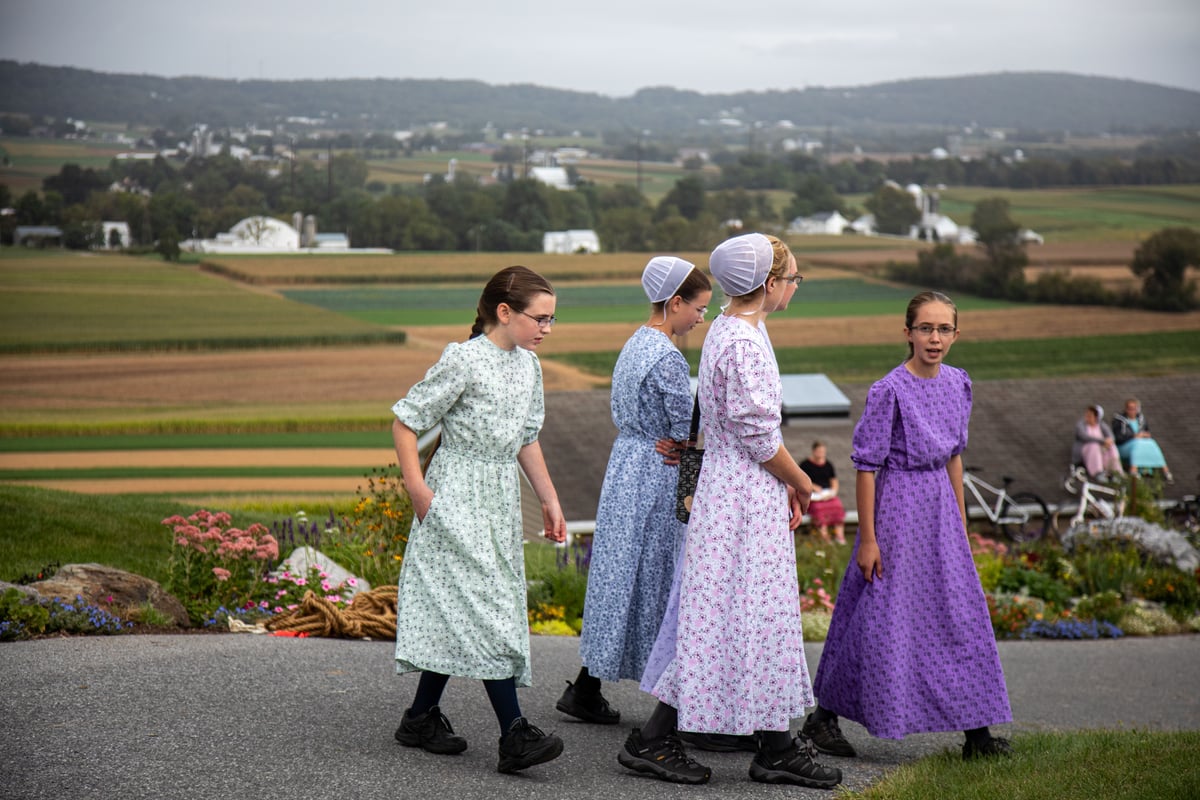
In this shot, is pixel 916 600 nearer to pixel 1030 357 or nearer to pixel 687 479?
pixel 687 479

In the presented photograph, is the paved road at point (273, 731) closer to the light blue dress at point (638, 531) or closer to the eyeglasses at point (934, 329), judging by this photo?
the light blue dress at point (638, 531)

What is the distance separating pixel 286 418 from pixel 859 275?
11695mm

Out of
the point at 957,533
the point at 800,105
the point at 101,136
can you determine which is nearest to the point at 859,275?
the point at 800,105

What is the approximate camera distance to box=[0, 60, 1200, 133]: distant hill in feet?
70.6

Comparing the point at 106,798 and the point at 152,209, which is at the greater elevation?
the point at 152,209

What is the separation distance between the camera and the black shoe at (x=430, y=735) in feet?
15.8

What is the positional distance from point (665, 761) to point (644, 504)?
1075 mm

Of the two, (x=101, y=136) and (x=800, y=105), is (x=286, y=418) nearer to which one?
(x=101, y=136)

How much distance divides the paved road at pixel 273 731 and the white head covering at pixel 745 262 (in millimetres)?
1765

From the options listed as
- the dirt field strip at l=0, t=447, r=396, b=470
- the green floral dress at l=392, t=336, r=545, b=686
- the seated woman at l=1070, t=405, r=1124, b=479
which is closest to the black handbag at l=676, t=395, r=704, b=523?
the green floral dress at l=392, t=336, r=545, b=686

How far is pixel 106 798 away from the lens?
4.14 meters

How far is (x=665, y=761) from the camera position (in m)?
4.61

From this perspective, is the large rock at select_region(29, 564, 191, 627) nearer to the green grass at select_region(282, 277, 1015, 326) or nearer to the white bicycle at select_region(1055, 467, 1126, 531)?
the white bicycle at select_region(1055, 467, 1126, 531)

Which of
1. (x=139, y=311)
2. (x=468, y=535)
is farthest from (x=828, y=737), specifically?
(x=139, y=311)
